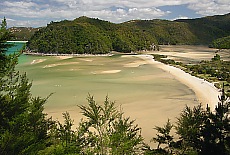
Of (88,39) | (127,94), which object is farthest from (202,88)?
(88,39)

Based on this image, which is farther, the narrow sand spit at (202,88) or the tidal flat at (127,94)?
the narrow sand spit at (202,88)

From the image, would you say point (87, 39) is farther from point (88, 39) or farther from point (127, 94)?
point (127, 94)

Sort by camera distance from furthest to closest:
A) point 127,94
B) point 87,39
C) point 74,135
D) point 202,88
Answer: point 87,39 < point 202,88 < point 127,94 < point 74,135

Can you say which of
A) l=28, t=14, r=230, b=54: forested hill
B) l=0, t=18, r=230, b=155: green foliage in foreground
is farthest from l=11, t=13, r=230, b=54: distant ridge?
l=0, t=18, r=230, b=155: green foliage in foreground

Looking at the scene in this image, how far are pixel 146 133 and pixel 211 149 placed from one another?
11906 mm

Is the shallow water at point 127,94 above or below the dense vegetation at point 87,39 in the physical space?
below

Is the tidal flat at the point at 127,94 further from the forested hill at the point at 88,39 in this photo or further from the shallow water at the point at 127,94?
the forested hill at the point at 88,39

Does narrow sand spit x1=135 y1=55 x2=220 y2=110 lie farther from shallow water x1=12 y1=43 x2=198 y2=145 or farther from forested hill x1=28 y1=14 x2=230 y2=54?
forested hill x1=28 y1=14 x2=230 y2=54

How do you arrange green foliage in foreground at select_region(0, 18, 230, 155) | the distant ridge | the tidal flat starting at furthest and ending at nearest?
the distant ridge, the tidal flat, green foliage in foreground at select_region(0, 18, 230, 155)

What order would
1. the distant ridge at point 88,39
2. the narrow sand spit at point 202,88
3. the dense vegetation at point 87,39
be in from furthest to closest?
the distant ridge at point 88,39, the dense vegetation at point 87,39, the narrow sand spit at point 202,88

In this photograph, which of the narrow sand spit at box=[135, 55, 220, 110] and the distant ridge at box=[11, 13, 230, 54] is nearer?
the narrow sand spit at box=[135, 55, 220, 110]

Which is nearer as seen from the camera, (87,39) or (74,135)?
(74,135)

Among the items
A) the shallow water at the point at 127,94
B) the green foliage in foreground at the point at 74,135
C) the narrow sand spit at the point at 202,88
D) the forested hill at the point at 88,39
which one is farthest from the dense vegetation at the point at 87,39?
the green foliage in foreground at the point at 74,135

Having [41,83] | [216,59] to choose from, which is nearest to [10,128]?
[41,83]
